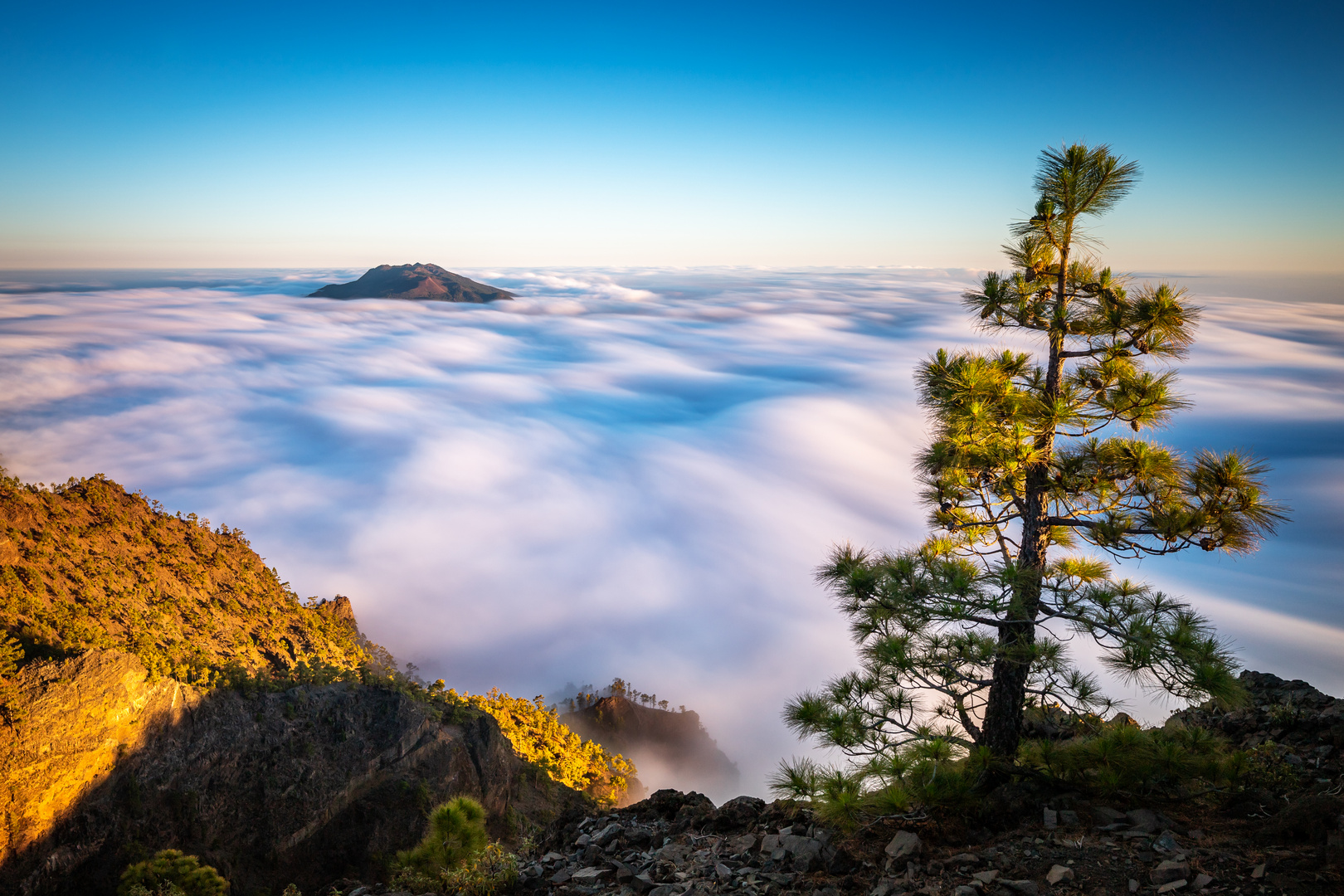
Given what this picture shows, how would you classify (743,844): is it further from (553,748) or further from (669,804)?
(553,748)

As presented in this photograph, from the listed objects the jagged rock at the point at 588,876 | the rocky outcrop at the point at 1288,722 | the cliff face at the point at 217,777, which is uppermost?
the rocky outcrop at the point at 1288,722

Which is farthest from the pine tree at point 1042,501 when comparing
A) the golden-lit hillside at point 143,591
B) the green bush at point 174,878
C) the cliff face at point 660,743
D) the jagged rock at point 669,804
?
the cliff face at point 660,743

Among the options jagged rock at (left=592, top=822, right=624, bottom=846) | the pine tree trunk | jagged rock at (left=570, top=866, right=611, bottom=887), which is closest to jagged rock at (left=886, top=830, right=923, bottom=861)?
the pine tree trunk

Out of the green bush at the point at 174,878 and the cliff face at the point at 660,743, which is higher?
the green bush at the point at 174,878

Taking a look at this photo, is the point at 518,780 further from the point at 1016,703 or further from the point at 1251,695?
the point at 1251,695

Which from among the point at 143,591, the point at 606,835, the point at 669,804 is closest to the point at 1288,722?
the point at 669,804

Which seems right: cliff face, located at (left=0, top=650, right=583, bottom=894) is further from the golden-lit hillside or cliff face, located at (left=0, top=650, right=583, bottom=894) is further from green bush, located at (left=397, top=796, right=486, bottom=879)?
green bush, located at (left=397, top=796, right=486, bottom=879)

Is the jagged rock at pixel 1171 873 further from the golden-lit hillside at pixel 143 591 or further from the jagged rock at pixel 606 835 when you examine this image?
the golden-lit hillside at pixel 143 591

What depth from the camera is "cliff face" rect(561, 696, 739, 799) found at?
133ft

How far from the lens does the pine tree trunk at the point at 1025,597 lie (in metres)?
8.05

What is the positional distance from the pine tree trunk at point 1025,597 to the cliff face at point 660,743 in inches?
1309

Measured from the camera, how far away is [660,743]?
141 ft

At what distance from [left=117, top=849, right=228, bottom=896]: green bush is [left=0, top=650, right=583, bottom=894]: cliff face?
1.80 m

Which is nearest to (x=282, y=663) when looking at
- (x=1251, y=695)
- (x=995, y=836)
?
(x=995, y=836)
